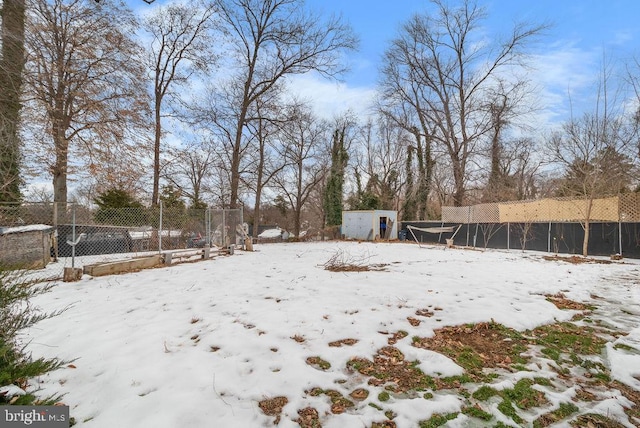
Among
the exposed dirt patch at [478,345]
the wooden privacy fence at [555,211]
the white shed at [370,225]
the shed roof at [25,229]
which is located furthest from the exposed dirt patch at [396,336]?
the white shed at [370,225]

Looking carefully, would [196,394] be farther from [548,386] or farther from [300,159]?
[300,159]

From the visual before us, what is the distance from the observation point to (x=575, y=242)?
1113 cm

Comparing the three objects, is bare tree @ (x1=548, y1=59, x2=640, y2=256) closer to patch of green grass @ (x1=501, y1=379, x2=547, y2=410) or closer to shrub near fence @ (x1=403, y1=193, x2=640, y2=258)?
shrub near fence @ (x1=403, y1=193, x2=640, y2=258)

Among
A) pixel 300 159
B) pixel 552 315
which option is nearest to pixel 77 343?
pixel 552 315

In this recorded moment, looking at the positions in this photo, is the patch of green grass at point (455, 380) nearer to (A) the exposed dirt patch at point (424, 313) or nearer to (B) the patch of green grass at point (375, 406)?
(B) the patch of green grass at point (375, 406)

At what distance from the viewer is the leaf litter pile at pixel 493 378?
1.98 meters

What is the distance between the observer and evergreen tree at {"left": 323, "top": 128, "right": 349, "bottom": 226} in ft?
81.6

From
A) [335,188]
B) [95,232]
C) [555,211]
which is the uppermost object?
[335,188]

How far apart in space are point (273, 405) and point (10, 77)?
9560 mm

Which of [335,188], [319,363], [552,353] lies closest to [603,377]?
[552,353]

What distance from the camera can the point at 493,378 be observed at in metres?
2.43

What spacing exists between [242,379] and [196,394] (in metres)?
0.35

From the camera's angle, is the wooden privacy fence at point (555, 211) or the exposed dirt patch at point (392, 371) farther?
the wooden privacy fence at point (555, 211)

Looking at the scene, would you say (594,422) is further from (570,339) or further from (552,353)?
(570,339)
